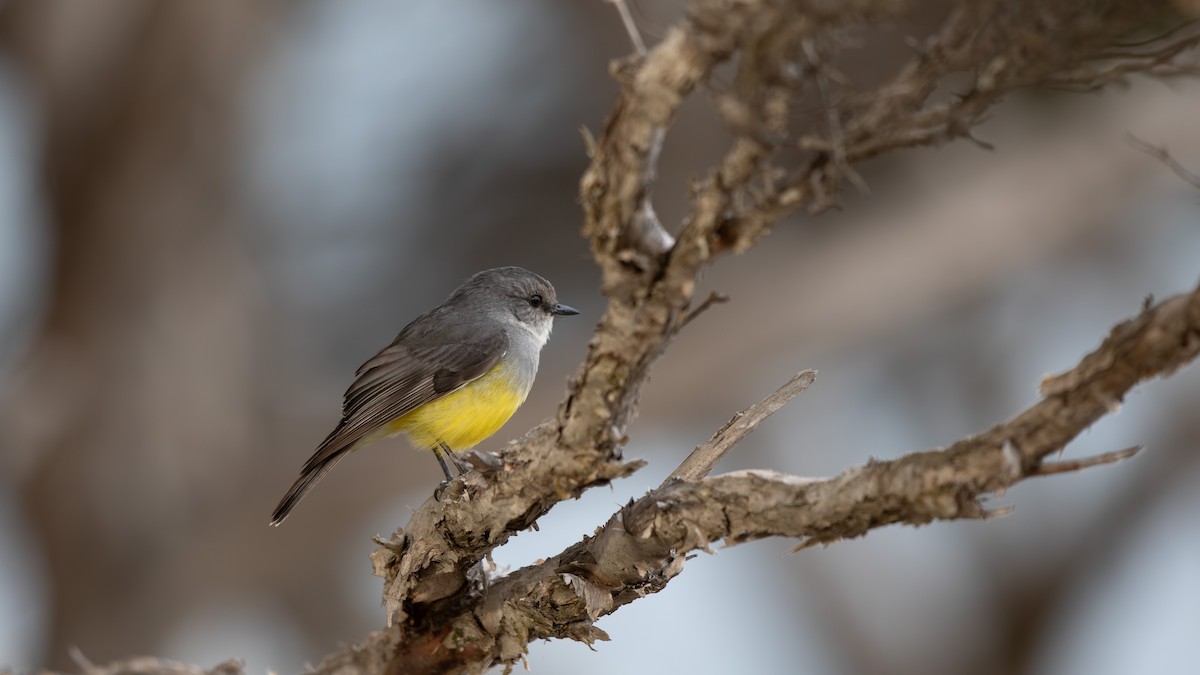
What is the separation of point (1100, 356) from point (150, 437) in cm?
896

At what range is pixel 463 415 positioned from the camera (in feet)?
15.4

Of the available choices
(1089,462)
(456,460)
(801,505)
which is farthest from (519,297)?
(1089,462)

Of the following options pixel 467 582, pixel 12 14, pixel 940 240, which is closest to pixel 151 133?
pixel 12 14

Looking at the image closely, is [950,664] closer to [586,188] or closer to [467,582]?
[467,582]

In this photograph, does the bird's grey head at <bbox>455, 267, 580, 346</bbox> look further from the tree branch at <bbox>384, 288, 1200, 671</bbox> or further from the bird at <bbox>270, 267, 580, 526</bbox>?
the tree branch at <bbox>384, 288, 1200, 671</bbox>

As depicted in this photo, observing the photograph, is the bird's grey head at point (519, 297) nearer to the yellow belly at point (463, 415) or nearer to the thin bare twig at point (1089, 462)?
the yellow belly at point (463, 415)

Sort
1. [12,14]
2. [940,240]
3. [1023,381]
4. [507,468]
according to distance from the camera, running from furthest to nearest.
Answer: [1023,381], [12,14], [940,240], [507,468]

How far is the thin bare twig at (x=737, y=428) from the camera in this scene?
3.15m

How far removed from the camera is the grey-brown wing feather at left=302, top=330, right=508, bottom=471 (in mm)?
4523

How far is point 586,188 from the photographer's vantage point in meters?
2.18

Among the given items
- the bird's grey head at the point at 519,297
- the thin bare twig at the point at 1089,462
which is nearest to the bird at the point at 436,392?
the bird's grey head at the point at 519,297

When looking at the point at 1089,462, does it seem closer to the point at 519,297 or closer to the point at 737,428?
the point at 737,428

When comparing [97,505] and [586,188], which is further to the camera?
[97,505]

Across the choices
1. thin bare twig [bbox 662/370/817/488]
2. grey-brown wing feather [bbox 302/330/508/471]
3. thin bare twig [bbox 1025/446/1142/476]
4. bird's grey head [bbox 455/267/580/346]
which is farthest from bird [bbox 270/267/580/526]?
thin bare twig [bbox 1025/446/1142/476]
